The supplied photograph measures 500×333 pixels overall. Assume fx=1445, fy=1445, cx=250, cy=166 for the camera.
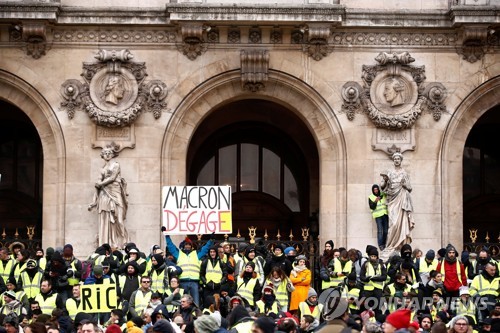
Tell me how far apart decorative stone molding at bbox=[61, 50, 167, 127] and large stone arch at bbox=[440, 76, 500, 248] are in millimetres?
6742

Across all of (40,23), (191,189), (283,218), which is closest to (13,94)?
(40,23)

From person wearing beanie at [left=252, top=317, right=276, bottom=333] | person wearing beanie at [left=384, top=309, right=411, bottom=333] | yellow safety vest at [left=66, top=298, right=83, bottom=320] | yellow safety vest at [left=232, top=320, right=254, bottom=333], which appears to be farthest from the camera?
yellow safety vest at [left=66, top=298, right=83, bottom=320]

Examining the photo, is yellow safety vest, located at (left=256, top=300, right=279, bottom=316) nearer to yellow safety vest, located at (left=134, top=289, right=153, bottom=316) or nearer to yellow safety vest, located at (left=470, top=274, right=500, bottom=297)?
yellow safety vest, located at (left=134, top=289, right=153, bottom=316)

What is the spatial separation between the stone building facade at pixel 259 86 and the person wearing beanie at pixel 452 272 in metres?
4.53

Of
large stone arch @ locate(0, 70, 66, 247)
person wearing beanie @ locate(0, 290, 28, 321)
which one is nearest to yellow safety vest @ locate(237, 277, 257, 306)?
person wearing beanie @ locate(0, 290, 28, 321)

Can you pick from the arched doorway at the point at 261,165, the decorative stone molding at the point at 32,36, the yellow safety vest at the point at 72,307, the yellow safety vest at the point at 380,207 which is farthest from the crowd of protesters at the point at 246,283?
the arched doorway at the point at 261,165

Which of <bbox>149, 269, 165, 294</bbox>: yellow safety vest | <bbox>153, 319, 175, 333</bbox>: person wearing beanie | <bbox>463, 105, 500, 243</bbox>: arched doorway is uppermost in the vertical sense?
<bbox>463, 105, 500, 243</bbox>: arched doorway

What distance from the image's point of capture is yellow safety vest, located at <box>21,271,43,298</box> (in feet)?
90.7

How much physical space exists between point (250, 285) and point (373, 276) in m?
2.42

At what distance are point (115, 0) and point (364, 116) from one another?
6.41 meters

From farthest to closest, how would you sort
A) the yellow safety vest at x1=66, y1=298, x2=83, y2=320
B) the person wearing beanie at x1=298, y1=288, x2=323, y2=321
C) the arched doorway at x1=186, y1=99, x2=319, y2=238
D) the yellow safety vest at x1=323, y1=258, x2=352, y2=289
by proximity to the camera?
the arched doorway at x1=186, y1=99, x2=319, y2=238, the yellow safety vest at x1=323, y1=258, x2=352, y2=289, the person wearing beanie at x1=298, y1=288, x2=323, y2=321, the yellow safety vest at x1=66, y1=298, x2=83, y2=320

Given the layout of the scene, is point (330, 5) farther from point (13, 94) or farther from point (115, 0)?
point (13, 94)

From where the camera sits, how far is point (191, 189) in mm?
29922

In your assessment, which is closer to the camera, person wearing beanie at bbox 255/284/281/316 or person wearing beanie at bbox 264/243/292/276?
person wearing beanie at bbox 255/284/281/316
